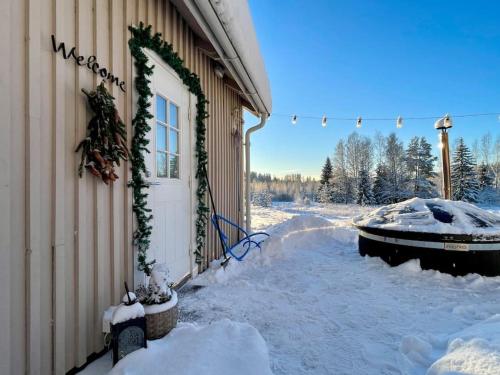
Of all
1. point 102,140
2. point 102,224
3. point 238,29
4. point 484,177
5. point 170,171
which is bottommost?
point 102,224

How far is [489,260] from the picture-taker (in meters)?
3.09

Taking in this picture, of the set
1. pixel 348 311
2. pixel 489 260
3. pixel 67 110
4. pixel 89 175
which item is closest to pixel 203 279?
pixel 348 311

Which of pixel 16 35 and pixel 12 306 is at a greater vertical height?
pixel 16 35

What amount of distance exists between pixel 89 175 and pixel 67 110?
421mm

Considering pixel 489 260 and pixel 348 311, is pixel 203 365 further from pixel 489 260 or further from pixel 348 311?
pixel 489 260

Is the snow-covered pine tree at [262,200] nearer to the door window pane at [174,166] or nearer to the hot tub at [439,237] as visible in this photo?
the hot tub at [439,237]

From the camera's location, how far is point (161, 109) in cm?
270

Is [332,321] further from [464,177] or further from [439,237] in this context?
[464,177]

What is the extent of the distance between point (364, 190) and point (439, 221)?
774 inches

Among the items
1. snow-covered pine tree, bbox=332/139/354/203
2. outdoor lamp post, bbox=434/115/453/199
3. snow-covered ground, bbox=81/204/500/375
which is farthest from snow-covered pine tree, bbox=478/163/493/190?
snow-covered ground, bbox=81/204/500/375

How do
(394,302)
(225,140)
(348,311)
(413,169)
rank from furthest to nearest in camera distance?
(413,169)
(225,140)
(394,302)
(348,311)

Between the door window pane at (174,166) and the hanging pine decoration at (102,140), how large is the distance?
1108mm

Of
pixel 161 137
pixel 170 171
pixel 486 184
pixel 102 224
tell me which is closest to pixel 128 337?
pixel 102 224

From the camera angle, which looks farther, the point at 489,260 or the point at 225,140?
the point at 225,140
